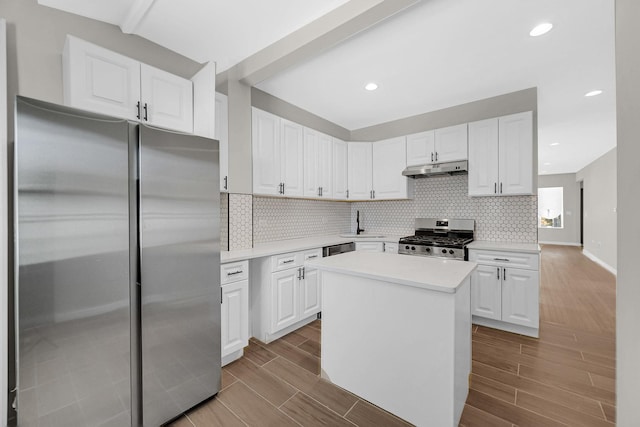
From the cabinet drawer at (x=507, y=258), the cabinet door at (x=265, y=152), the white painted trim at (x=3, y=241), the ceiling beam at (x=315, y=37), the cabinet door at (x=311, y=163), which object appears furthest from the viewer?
the cabinet door at (x=311, y=163)

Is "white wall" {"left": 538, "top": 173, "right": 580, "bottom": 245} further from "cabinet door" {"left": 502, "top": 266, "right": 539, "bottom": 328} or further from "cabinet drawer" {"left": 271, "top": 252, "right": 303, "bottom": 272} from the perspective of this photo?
"cabinet drawer" {"left": 271, "top": 252, "right": 303, "bottom": 272}

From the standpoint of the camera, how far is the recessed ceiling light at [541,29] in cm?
209

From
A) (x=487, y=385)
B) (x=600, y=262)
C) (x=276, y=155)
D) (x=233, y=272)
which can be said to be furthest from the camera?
(x=600, y=262)

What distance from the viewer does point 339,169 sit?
13.8 ft

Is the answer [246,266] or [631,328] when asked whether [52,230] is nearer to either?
[246,266]

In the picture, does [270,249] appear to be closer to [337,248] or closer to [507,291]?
[337,248]

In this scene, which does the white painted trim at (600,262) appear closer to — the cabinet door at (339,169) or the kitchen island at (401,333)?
the cabinet door at (339,169)

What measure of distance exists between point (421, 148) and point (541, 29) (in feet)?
5.84

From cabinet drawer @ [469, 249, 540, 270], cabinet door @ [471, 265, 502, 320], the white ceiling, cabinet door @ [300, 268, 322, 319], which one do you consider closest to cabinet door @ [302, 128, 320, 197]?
the white ceiling

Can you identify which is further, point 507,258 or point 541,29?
point 507,258

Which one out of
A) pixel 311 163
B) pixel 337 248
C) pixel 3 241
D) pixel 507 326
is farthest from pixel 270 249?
pixel 507 326

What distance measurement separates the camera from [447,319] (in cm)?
150

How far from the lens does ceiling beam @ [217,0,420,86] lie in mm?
1833

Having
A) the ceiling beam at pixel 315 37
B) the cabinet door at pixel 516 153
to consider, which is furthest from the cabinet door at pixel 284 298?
the cabinet door at pixel 516 153
